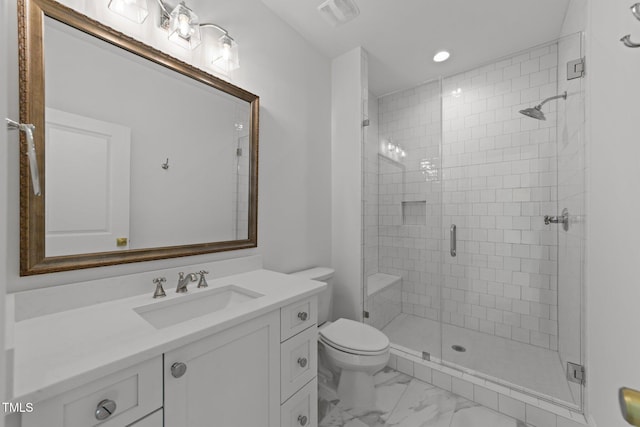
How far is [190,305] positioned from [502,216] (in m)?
2.59

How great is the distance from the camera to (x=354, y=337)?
1650mm

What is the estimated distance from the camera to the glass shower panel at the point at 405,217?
2.28 meters

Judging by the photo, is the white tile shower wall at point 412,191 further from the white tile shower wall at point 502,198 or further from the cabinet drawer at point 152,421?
the cabinet drawer at point 152,421

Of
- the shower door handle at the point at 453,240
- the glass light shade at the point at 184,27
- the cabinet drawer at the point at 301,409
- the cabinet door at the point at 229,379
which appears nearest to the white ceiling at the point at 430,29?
the glass light shade at the point at 184,27

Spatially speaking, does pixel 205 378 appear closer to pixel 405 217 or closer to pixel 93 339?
pixel 93 339

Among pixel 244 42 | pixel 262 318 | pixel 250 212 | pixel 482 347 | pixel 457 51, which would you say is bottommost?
pixel 482 347

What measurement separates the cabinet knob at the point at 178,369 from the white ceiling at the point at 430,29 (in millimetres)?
2118

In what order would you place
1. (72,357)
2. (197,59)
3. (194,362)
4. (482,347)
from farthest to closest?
(482,347)
(197,59)
(194,362)
(72,357)

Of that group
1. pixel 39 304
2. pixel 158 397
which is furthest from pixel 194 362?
pixel 39 304

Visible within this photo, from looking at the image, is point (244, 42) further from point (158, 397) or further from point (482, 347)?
point (482, 347)

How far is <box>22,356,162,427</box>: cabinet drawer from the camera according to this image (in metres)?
0.57

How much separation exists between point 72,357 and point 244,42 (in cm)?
174

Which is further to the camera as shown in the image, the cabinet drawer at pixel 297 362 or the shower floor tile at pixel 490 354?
the shower floor tile at pixel 490 354

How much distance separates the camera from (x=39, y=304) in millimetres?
903
